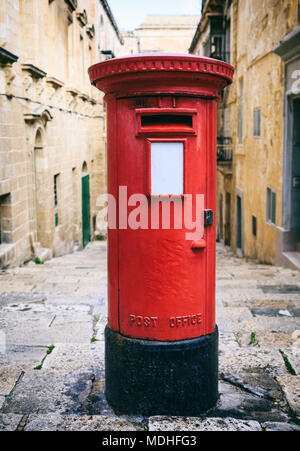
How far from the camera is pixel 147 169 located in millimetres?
3162

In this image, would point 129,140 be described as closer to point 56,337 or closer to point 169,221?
point 169,221

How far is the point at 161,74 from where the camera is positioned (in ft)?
10.0

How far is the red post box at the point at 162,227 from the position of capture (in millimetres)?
3129

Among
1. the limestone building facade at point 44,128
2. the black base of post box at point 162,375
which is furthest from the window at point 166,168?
the limestone building facade at point 44,128

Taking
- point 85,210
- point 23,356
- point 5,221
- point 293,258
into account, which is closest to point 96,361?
point 23,356

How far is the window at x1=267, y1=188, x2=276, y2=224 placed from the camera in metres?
11.4

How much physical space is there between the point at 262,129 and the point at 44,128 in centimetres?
539

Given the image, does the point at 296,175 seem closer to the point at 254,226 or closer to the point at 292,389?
the point at 254,226

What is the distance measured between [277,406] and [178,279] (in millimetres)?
1217

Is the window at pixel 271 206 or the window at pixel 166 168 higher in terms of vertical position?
the window at pixel 166 168

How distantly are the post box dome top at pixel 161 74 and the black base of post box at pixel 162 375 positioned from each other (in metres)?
1.63

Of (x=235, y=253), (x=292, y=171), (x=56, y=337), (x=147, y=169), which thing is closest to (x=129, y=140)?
(x=147, y=169)

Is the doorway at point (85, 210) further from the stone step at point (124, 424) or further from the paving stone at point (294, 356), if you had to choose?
the stone step at point (124, 424)

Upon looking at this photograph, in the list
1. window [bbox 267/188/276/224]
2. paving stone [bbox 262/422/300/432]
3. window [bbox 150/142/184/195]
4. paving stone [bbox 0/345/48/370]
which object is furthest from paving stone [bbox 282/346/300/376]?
window [bbox 267/188/276/224]
